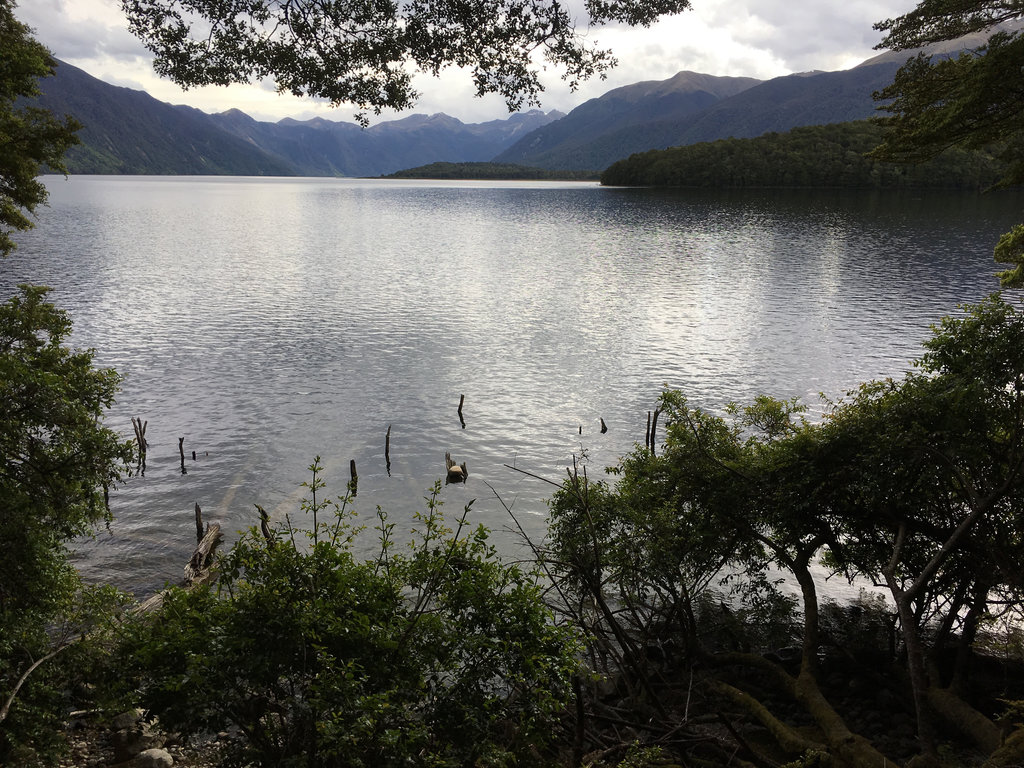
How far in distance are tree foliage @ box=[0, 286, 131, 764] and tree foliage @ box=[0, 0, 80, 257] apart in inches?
440

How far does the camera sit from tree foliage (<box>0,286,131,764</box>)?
1020 cm

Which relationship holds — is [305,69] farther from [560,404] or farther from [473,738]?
[560,404]

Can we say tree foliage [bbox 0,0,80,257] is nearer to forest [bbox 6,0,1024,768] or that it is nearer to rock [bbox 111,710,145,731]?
forest [bbox 6,0,1024,768]

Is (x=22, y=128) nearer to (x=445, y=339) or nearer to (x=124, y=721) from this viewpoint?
(x=124, y=721)

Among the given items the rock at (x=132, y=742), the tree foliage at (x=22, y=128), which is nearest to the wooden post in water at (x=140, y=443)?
the tree foliage at (x=22, y=128)

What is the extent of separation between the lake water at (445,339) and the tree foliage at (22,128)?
795 cm

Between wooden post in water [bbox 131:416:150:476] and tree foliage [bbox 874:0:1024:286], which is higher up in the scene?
tree foliage [bbox 874:0:1024:286]

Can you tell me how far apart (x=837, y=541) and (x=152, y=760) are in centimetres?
1523

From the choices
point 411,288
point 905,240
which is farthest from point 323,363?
point 905,240

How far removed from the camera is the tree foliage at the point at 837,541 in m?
12.6

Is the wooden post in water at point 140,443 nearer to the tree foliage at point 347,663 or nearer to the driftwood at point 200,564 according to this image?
the driftwood at point 200,564

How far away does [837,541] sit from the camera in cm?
1560

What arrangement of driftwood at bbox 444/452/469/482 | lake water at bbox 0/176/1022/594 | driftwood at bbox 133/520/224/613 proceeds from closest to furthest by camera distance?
driftwood at bbox 133/520/224/613
driftwood at bbox 444/452/469/482
lake water at bbox 0/176/1022/594

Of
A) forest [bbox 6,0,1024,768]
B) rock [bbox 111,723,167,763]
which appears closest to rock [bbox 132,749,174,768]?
forest [bbox 6,0,1024,768]
